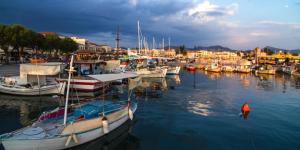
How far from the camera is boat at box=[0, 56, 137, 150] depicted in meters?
13.8

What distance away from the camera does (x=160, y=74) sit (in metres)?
62.9

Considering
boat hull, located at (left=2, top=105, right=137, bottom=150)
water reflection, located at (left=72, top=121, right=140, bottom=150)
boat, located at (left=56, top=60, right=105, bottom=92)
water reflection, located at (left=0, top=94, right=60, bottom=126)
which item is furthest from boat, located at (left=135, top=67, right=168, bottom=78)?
boat hull, located at (left=2, top=105, right=137, bottom=150)

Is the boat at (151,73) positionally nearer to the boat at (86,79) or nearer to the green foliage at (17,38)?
the boat at (86,79)

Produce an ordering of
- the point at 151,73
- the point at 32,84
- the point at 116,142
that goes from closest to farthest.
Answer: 1. the point at 116,142
2. the point at 32,84
3. the point at 151,73

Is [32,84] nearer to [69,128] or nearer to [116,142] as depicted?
[116,142]

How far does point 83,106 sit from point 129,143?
16.9 ft

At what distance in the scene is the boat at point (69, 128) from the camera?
544 inches

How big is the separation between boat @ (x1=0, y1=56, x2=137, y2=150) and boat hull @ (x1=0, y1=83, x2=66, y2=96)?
47.9 feet

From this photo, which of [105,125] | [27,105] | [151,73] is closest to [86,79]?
[27,105]

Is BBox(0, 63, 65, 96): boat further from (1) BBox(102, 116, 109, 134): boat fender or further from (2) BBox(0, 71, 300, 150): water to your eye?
(1) BBox(102, 116, 109, 134): boat fender

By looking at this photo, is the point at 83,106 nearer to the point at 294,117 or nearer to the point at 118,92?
the point at 118,92

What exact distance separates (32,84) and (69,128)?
2248cm

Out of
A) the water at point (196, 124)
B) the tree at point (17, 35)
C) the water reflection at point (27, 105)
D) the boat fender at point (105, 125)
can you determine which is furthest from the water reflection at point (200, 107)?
the tree at point (17, 35)

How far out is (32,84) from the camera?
3453 centimetres
